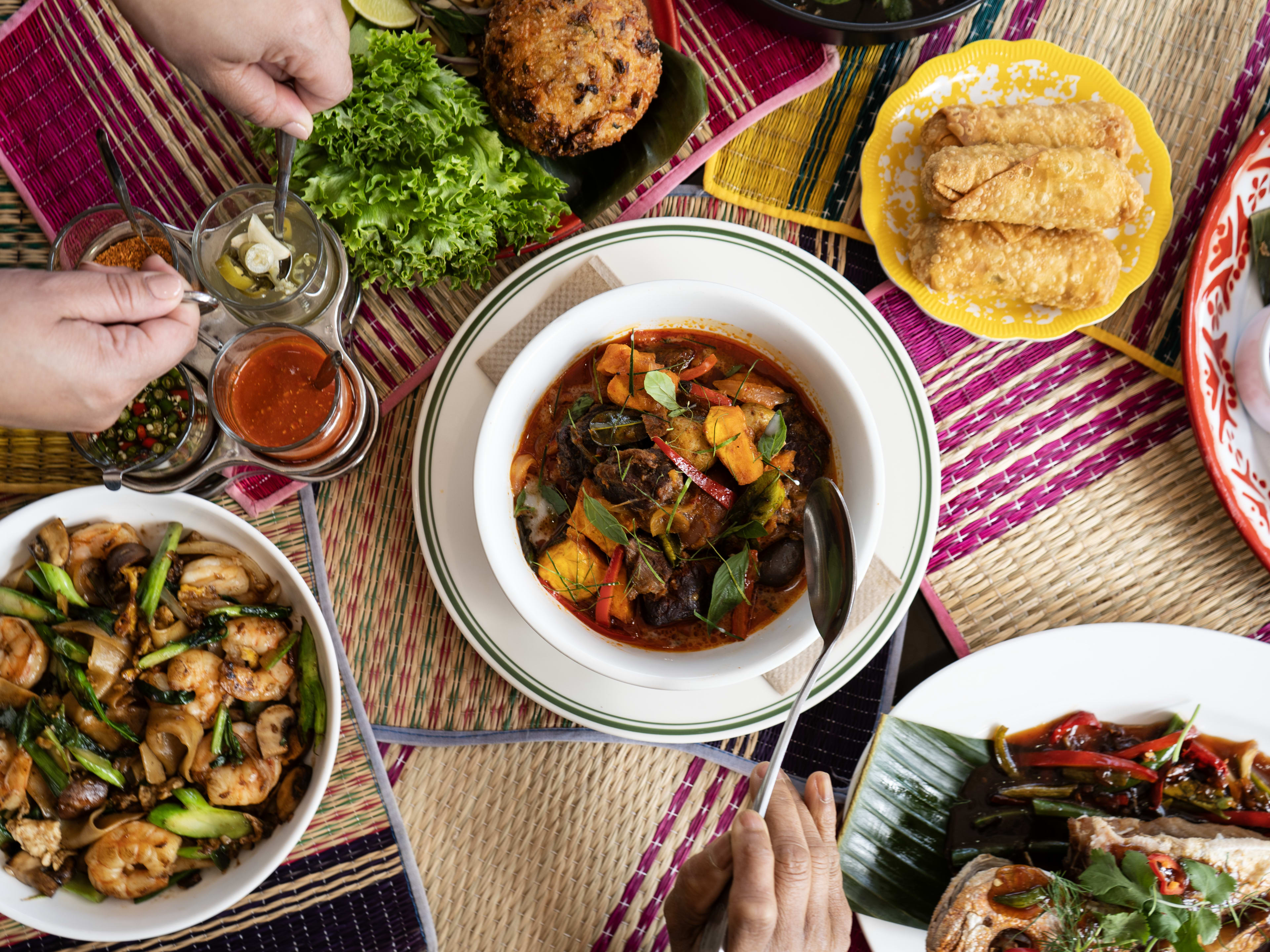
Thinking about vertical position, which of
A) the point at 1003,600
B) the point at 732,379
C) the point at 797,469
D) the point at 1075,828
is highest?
the point at 732,379

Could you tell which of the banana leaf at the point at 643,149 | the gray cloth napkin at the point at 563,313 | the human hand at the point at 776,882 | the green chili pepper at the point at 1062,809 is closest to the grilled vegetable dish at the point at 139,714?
the gray cloth napkin at the point at 563,313

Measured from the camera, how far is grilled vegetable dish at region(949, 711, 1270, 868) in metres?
2.73

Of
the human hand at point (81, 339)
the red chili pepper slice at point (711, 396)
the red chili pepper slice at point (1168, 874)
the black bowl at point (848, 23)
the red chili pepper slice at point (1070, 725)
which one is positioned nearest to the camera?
the human hand at point (81, 339)

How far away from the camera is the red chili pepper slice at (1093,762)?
8.93 feet

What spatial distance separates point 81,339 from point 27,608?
47.1 inches

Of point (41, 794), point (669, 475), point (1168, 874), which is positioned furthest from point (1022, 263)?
point (41, 794)

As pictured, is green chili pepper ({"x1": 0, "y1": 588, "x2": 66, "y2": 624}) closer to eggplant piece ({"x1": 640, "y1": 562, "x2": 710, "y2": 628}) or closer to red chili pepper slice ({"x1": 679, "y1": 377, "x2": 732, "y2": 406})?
eggplant piece ({"x1": 640, "y1": 562, "x2": 710, "y2": 628})

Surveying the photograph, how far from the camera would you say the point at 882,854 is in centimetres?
271

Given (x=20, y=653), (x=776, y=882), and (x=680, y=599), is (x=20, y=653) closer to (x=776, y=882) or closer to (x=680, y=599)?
(x=680, y=599)

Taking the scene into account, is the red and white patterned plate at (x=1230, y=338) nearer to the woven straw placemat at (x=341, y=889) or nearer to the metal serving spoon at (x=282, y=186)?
the metal serving spoon at (x=282, y=186)

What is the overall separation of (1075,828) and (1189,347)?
5.60 ft

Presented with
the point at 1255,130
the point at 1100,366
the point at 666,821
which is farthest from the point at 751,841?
the point at 1255,130

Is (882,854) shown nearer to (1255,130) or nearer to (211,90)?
(1255,130)

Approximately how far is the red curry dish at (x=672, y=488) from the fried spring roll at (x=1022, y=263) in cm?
74
